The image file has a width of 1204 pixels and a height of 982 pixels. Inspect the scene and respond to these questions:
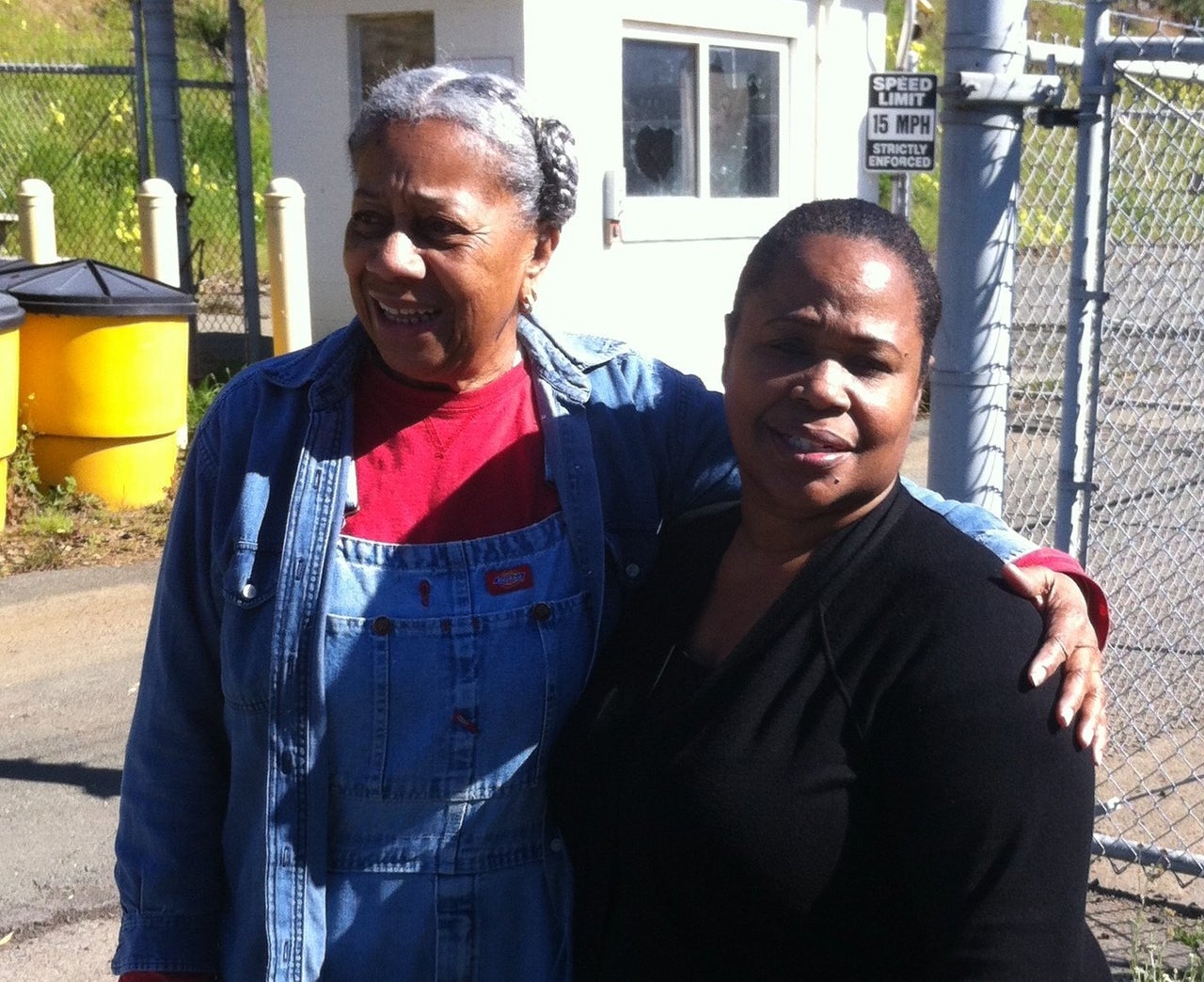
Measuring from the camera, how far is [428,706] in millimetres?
2061

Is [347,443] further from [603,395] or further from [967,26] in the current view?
[967,26]

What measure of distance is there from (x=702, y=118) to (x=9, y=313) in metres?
5.65

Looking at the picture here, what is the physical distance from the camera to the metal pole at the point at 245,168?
365 inches

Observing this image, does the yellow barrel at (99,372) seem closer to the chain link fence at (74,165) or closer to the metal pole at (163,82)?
the metal pole at (163,82)

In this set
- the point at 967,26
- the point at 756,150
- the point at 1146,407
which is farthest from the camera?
the point at 756,150

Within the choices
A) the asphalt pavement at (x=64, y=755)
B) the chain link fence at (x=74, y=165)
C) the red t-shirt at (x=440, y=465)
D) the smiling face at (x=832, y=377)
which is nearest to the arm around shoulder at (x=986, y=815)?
the smiling face at (x=832, y=377)

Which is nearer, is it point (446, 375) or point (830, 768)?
point (830, 768)

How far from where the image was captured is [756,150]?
11781 mm

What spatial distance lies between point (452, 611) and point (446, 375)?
345mm

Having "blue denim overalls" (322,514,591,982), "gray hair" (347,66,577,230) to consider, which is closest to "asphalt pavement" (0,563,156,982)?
"blue denim overalls" (322,514,591,982)

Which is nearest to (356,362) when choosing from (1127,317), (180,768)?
(180,768)

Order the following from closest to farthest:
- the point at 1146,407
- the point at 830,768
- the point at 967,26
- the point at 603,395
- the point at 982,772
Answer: the point at 982,772, the point at 830,768, the point at 603,395, the point at 967,26, the point at 1146,407

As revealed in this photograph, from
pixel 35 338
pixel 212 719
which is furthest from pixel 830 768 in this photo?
pixel 35 338

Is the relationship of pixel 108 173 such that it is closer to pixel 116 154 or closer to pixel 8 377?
pixel 116 154
